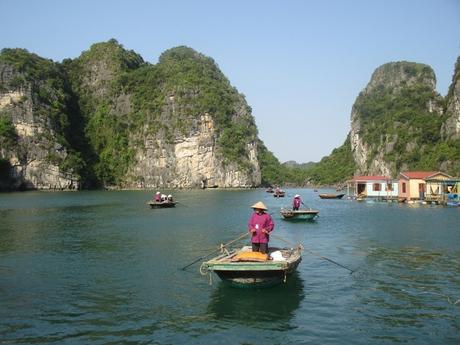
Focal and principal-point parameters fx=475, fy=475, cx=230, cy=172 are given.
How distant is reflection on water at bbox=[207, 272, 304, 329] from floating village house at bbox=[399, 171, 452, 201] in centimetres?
4513

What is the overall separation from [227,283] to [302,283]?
275cm

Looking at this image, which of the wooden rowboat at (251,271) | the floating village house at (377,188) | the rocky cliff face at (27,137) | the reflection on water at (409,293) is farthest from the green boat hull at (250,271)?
the rocky cliff face at (27,137)

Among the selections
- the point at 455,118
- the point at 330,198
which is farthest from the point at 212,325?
the point at 455,118

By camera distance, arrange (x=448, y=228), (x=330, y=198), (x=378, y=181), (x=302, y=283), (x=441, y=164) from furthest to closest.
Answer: (x=441, y=164), (x=330, y=198), (x=378, y=181), (x=448, y=228), (x=302, y=283)

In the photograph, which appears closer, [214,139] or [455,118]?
[455,118]

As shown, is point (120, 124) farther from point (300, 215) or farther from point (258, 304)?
point (258, 304)

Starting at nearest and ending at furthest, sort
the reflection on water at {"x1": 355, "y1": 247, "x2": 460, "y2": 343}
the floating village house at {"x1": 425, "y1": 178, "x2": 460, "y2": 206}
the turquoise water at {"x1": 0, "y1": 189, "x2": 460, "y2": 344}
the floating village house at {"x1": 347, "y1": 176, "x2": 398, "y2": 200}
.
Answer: the turquoise water at {"x1": 0, "y1": 189, "x2": 460, "y2": 344}
the reflection on water at {"x1": 355, "y1": 247, "x2": 460, "y2": 343}
the floating village house at {"x1": 425, "y1": 178, "x2": 460, "y2": 206}
the floating village house at {"x1": 347, "y1": 176, "x2": 398, "y2": 200}

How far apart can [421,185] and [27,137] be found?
294 feet

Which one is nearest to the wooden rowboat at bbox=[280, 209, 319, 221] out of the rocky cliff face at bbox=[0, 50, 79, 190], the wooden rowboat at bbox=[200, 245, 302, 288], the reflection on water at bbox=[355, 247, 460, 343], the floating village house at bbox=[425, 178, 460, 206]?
the reflection on water at bbox=[355, 247, 460, 343]

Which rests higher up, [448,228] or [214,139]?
[214,139]

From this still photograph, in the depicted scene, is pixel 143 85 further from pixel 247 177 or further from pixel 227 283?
pixel 227 283

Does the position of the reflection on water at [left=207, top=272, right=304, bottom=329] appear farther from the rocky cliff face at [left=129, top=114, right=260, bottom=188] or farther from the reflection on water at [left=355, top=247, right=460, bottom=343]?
the rocky cliff face at [left=129, top=114, right=260, bottom=188]

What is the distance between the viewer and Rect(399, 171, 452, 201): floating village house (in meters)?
55.4

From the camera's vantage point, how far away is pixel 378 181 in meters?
67.0
